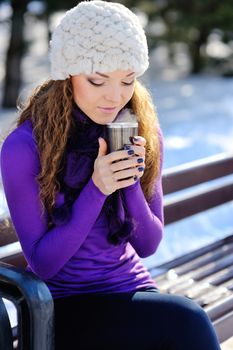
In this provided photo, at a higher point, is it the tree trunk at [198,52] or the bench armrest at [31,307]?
the bench armrest at [31,307]

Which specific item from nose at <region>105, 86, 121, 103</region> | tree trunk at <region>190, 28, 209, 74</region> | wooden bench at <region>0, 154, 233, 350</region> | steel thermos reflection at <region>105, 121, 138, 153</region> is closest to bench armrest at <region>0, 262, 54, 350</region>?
wooden bench at <region>0, 154, 233, 350</region>

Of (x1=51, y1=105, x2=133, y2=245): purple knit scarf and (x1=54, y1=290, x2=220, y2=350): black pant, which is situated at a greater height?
(x1=51, y1=105, x2=133, y2=245): purple knit scarf

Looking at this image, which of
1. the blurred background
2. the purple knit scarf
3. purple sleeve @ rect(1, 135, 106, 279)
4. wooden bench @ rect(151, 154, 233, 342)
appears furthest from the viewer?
the blurred background

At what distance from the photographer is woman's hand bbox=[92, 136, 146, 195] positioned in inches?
84.4

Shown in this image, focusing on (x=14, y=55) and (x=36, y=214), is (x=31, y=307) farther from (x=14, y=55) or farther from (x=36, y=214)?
(x=14, y=55)

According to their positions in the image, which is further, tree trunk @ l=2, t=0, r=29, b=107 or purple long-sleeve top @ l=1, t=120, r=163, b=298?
tree trunk @ l=2, t=0, r=29, b=107

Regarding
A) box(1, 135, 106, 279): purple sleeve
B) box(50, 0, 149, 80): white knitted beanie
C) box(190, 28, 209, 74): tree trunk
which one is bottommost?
box(190, 28, 209, 74): tree trunk

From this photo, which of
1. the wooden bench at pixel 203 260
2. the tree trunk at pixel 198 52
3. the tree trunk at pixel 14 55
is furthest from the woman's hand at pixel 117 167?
the tree trunk at pixel 198 52

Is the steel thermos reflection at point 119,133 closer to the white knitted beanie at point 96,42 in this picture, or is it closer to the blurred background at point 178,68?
the white knitted beanie at point 96,42

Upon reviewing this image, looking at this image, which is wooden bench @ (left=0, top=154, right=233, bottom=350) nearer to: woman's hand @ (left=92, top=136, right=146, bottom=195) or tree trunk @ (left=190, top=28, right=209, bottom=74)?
woman's hand @ (left=92, top=136, right=146, bottom=195)

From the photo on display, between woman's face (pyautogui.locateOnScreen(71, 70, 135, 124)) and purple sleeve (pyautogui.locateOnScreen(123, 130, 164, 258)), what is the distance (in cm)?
25

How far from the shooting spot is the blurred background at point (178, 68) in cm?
844

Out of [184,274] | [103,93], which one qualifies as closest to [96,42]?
[103,93]

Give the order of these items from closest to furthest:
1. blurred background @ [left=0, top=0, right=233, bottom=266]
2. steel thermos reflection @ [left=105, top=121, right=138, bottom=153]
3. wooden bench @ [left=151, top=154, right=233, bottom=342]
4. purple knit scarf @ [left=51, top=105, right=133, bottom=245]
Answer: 1. steel thermos reflection @ [left=105, top=121, right=138, bottom=153]
2. purple knit scarf @ [left=51, top=105, right=133, bottom=245]
3. wooden bench @ [left=151, top=154, right=233, bottom=342]
4. blurred background @ [left=0, top=0, right=233, bottom=266]
